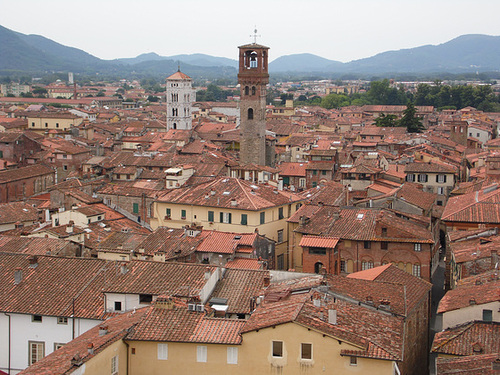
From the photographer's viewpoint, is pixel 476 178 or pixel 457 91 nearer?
pixel 476 178

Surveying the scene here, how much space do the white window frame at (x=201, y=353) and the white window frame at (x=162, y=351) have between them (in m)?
0.98

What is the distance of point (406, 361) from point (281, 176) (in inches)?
1698

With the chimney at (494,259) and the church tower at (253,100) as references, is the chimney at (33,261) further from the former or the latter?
the church tower at (253,100)

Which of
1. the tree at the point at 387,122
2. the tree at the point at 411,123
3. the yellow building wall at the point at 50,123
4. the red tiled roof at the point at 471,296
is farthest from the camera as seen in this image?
the yellow building wall at the point at 50,123

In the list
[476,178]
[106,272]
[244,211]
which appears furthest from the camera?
[476,178]

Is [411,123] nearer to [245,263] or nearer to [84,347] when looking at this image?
[245,263]

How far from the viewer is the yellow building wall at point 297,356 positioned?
2155 centimetres

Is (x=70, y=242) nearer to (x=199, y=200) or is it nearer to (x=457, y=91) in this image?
(x=199, y=200)

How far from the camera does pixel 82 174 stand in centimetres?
7138

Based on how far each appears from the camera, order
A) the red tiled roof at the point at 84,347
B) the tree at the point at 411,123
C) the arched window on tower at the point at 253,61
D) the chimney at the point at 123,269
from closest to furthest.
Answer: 1. the red tiled roof at the point at 84,347
2. the chimney at the point at 123,269
3. the arched window on tower at the point at 253,61
4. the tree at the point at 411,123

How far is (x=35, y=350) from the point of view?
27797 millimetres

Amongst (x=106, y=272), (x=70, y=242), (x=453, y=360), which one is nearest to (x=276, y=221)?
(x=70, y=242)

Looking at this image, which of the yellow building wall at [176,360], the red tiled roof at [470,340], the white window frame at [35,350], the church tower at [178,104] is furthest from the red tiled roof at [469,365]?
the church tower at [178,104]

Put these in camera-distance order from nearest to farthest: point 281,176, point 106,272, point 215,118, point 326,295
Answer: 1. point 326,295
2. point 106,272
3. point 281,176
4. point 215,118
